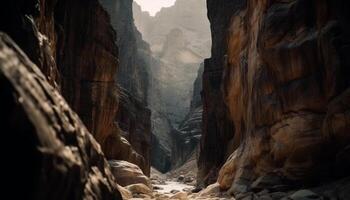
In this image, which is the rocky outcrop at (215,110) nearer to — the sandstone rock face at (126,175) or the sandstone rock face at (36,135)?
the sandstone rock face at (126,175)

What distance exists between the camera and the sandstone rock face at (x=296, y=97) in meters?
17.0

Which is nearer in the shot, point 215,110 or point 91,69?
point 91,69

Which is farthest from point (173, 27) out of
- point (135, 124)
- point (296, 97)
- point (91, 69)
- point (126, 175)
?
point (296, 97)

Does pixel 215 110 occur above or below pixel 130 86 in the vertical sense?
below

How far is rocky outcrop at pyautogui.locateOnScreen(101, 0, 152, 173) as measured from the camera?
6050 cm

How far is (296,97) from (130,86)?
77.2m

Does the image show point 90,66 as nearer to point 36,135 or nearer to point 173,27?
point 36,135

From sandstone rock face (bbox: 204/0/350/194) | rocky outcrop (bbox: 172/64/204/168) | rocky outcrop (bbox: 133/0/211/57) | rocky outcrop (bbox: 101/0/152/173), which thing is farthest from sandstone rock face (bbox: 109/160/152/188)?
rocky outcrop (bbox: 133/0/211/57)

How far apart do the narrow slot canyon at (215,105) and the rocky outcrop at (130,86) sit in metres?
0.81

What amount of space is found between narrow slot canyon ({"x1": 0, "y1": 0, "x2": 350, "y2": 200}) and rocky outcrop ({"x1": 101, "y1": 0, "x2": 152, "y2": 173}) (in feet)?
2.67

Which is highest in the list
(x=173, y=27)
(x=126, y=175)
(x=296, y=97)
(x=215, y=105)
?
(x=173, y=27)

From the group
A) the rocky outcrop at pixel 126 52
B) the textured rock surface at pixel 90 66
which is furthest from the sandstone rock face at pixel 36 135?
the rocky outcrop at pixel 126 52

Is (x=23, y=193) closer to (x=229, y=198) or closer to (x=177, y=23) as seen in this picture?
(x=229, y=198)

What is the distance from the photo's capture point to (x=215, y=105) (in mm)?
53562
